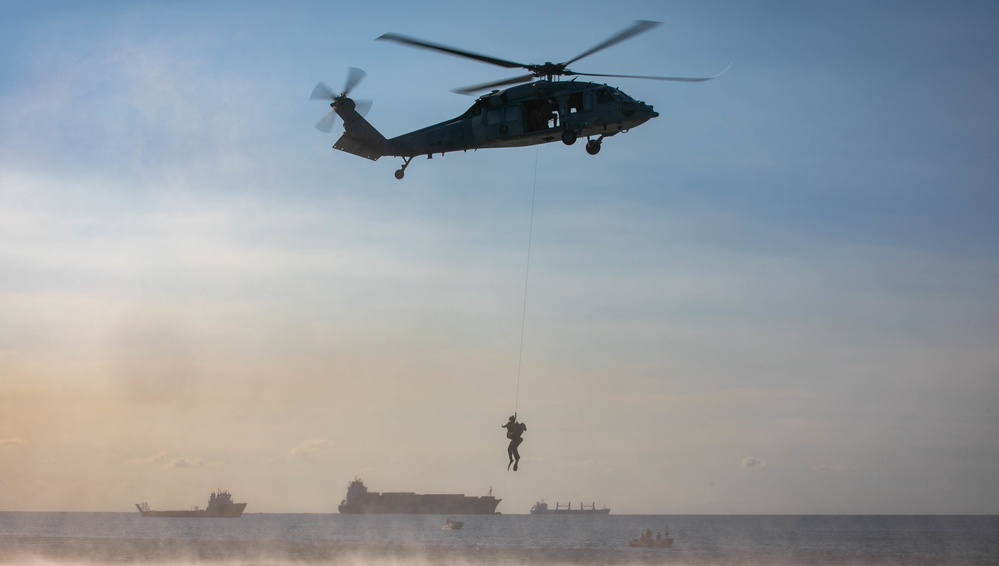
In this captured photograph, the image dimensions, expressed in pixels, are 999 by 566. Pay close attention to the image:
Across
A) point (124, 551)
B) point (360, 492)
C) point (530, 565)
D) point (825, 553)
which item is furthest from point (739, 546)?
point (360, 492)

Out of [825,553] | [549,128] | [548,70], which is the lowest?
[825,553]

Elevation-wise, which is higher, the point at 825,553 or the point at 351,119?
the point at 351,119

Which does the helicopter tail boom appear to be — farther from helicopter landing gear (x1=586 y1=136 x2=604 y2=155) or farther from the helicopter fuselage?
helicopter landing gear (x1=586 y1=136 x2=604 y2=155)

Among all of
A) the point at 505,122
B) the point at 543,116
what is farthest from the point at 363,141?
the point at 543,116

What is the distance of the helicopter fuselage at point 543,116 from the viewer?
27.2 metres

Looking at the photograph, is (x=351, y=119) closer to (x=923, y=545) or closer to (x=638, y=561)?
(x=638, y=561)

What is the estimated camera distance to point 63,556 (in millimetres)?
66188

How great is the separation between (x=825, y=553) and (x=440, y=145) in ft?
230

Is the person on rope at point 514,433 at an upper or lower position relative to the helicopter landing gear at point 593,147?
lower

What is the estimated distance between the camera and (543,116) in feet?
90.6

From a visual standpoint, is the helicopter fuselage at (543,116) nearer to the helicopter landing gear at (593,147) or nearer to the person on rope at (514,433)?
the helicopter landing gear at (593,147)

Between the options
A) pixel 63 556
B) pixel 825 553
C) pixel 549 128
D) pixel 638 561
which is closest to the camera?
pixel 549 128

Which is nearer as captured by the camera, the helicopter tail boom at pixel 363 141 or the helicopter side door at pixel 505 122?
the helicopter side door at pixel 505 122

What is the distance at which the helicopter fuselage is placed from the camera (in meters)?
27.2
